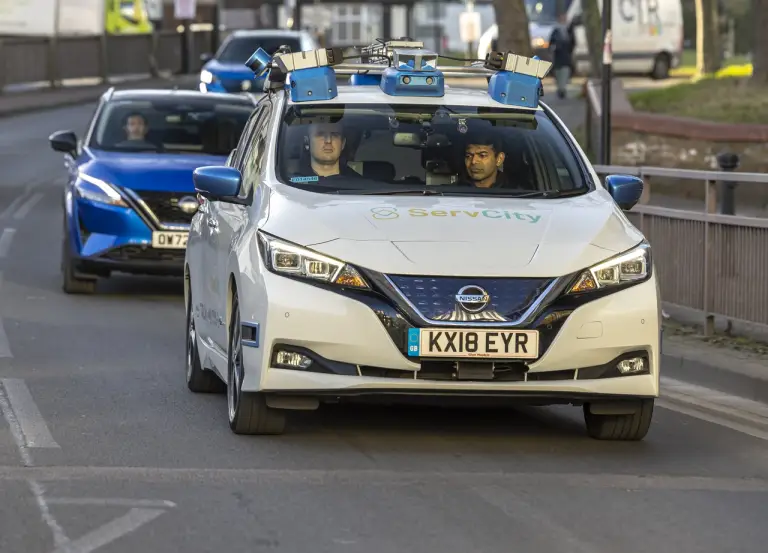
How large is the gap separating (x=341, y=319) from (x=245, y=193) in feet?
5.32

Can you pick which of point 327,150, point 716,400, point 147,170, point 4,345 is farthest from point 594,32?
point 327,150

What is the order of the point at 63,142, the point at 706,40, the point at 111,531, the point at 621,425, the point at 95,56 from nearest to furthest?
the point at 111,531 → the point at 621,425 → the point at 63,142 → the point at 706,40 → the point at 95,56

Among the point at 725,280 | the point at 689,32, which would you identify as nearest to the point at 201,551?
the point at 725,280

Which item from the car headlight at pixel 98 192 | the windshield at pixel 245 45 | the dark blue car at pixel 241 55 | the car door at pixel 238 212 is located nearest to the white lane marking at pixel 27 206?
the car headlight at pixel 98 192

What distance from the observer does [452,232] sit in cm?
902

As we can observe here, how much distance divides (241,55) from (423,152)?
29.0 m

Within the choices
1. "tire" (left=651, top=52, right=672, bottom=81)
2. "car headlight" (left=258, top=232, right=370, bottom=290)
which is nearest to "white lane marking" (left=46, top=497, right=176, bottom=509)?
"car headlight" (left=258, top=232, right=370, bottom=290)

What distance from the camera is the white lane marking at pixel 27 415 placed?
918 cm

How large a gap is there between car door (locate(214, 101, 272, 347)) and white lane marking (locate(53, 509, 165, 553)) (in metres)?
2.33

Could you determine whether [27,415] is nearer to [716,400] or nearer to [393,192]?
[393,192]

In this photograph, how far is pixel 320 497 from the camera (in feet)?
25.8

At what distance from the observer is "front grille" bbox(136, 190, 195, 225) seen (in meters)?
16.6

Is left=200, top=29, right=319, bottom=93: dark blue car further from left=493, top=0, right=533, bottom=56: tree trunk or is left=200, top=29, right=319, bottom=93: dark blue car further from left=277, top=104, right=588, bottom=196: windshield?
left=277, top=104, right=588, bottom=196: windshield

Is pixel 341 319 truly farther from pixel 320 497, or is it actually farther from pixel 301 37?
pixel 301 37
